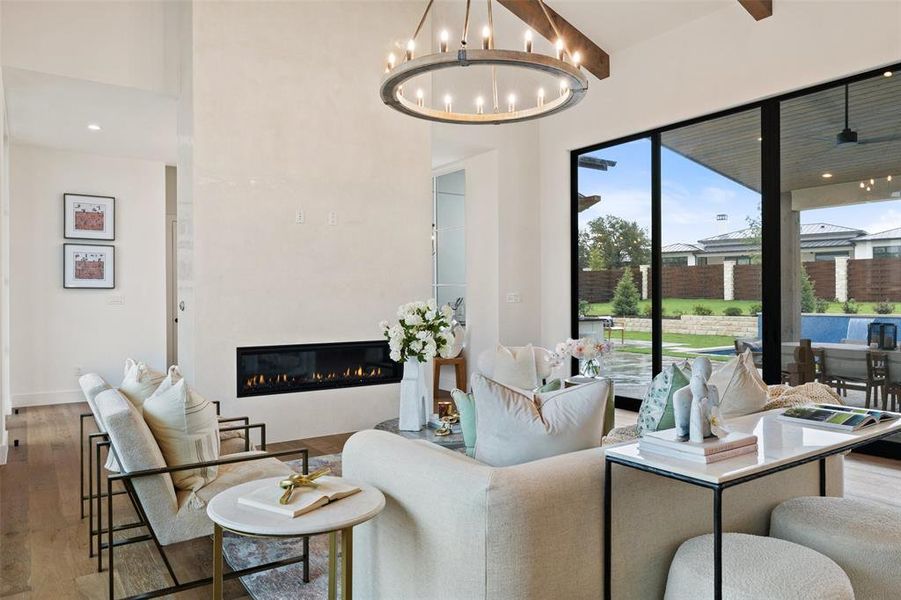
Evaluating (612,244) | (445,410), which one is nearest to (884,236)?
(612,244)

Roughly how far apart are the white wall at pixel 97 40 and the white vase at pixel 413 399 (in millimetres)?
3260

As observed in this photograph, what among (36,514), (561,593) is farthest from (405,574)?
(36,514)

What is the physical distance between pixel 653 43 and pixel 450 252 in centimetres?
320

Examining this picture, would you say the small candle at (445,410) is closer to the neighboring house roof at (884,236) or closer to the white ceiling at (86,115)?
the neighboring house roof at (884,236)

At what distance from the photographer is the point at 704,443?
1.77 meters

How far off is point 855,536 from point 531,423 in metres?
1.09

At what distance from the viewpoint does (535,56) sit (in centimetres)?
305

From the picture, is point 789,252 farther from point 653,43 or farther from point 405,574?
point 405,574

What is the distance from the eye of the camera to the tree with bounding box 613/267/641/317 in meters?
6.18

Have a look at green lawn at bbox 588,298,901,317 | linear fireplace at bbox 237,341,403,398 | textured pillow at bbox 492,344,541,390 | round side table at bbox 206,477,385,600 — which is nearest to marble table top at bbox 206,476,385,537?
round side table at bbox 206,477,385,600

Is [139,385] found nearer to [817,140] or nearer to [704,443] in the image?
[704,443]

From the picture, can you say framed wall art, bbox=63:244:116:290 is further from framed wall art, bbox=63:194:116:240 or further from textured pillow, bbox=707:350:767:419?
textured pillow, bbox=707:350:767:419

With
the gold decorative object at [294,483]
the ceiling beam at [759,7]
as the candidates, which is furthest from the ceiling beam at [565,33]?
the gold decorative object at [294,483]

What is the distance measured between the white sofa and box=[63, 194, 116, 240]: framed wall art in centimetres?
634
